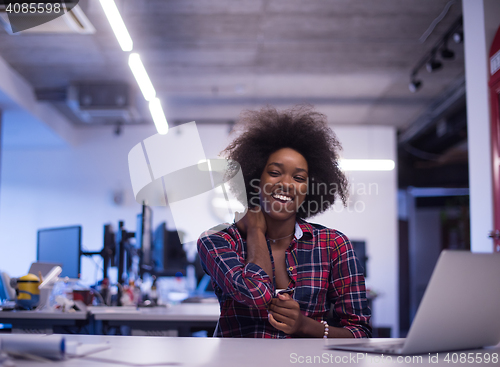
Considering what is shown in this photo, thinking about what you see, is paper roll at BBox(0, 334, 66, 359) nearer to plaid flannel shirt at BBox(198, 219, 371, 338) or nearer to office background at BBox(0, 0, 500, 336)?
plaid flannel shirt at BBox(198, 219, 371, 338)

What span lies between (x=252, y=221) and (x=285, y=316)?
39 centimetres

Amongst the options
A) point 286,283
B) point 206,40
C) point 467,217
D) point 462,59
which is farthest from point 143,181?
point 467,217

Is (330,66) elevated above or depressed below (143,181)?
above

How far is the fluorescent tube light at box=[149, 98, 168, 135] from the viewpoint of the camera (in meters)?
5.25

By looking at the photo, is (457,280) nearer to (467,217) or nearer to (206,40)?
(206,40)

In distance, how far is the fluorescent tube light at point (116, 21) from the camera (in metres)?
3.24

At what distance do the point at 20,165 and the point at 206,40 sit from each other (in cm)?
435

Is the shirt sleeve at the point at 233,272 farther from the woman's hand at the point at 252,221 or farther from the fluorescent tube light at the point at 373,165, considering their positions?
the fluorescent tube light at the point at 373,165

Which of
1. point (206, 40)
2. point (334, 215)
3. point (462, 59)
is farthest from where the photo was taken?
point (334, 215)

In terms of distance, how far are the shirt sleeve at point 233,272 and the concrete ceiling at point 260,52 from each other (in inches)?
117

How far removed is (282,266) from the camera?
1577 millimetres

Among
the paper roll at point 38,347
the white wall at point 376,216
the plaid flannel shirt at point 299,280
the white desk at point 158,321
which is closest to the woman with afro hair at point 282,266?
the plaid flannel shirt at point 299,280

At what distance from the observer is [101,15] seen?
4086mm

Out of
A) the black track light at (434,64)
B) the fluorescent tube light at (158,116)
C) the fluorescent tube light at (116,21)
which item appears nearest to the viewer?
the fluorescent tube light at (116,21)
